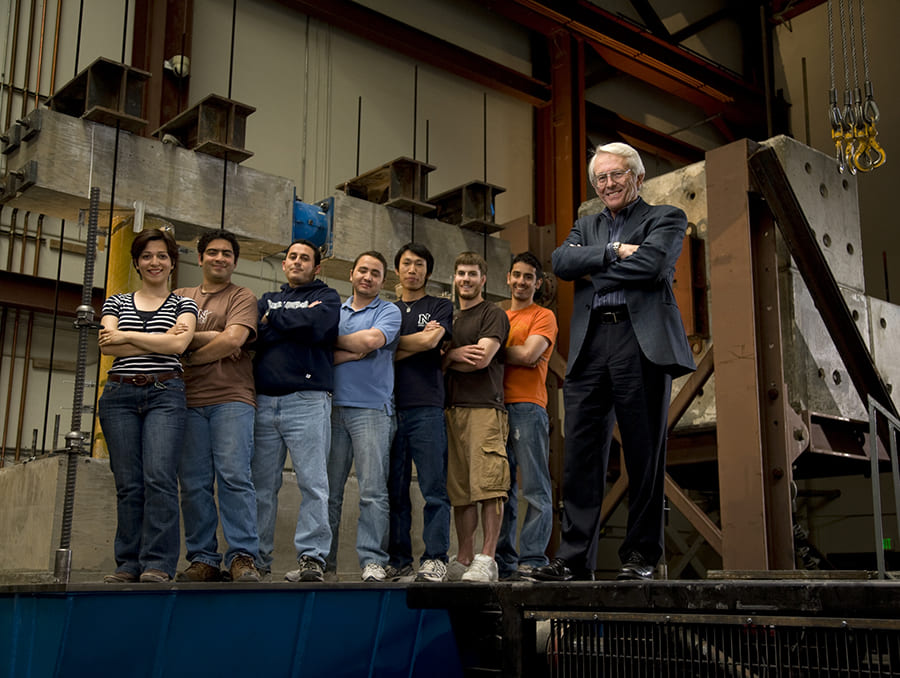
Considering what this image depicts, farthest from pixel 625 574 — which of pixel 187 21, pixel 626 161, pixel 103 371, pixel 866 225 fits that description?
pixel 866 225

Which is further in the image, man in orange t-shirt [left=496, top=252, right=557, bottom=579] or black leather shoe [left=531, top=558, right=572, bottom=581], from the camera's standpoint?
man in orange t-shirt [left=496, top=252, right=557, bottom=579]

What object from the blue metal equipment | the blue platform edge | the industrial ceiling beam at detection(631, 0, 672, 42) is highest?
the industrial ceiling beam at detection(631, 0, 672, 42)

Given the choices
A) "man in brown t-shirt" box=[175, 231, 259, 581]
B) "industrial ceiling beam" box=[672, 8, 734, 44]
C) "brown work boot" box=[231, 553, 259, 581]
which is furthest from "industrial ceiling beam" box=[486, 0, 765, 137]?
"brown work boot" box=[231, 553, 259, 581]

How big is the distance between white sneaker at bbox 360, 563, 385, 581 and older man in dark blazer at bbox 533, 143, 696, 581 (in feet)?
3.54

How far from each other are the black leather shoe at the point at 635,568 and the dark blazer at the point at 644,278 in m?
0.73

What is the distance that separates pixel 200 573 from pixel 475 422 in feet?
5.07

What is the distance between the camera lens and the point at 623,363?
363 cm

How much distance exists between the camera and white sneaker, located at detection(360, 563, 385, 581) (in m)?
4.35

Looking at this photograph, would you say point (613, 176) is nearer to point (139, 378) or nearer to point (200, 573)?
point (139, 378)

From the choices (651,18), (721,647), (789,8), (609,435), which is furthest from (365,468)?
(789,8)

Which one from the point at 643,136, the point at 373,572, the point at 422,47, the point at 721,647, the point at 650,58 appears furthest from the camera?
the point at 643,136

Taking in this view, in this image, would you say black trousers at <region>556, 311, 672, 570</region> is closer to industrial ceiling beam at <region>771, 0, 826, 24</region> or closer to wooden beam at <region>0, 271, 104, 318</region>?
wooden beam at <region>0, 271, 104, 318</region>

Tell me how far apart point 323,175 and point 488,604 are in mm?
8042

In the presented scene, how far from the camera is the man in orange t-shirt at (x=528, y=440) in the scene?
504 centimetres
